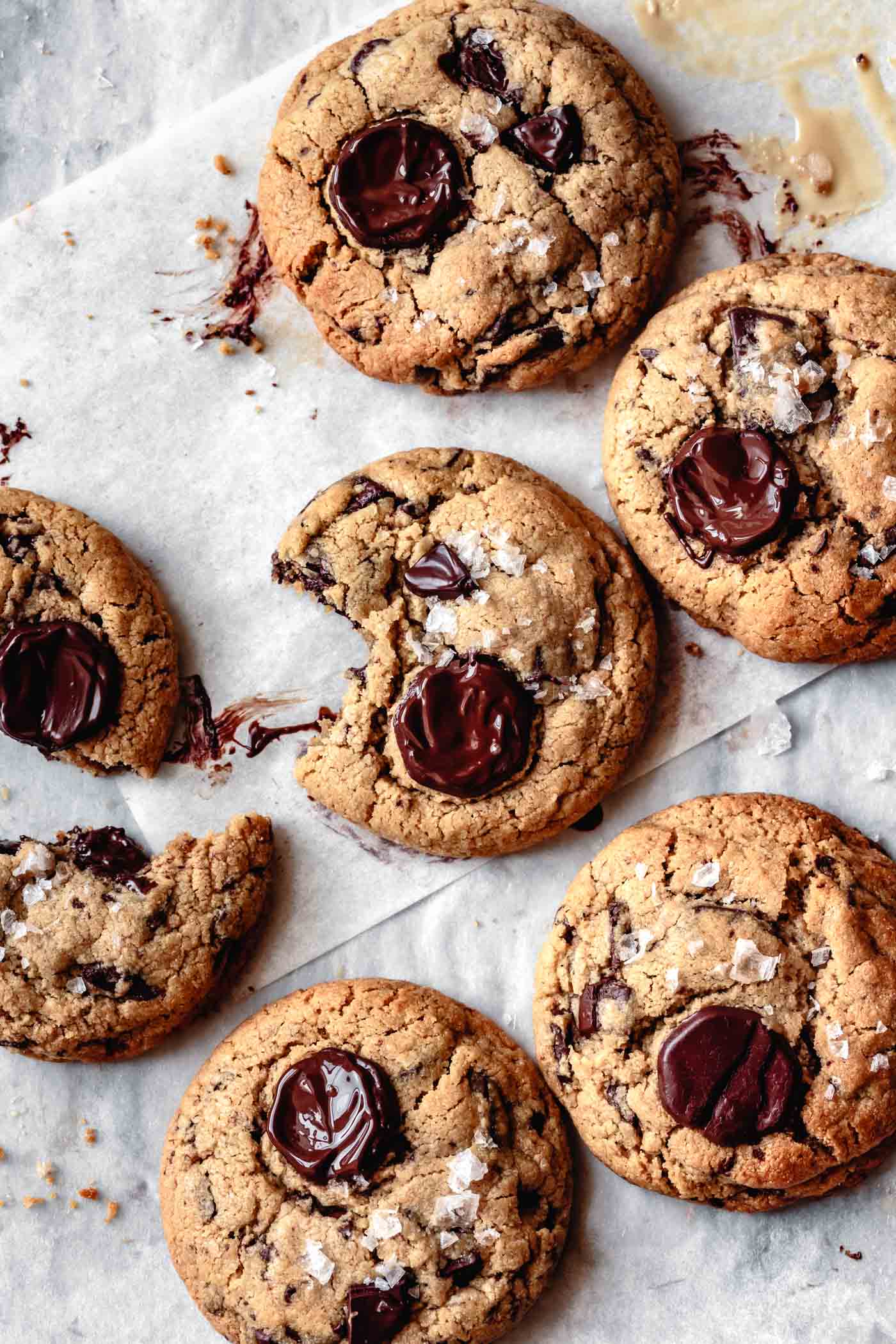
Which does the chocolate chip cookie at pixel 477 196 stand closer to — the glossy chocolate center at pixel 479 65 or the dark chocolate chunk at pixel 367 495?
the glossy chocolate center at pixel 479 65

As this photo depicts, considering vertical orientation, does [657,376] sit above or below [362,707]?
above

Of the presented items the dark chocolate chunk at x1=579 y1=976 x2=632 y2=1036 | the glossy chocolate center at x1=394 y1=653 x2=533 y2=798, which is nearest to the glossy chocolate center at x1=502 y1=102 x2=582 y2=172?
the glossy chocolate center at x1=394 y1=653 x2=533 y2=798

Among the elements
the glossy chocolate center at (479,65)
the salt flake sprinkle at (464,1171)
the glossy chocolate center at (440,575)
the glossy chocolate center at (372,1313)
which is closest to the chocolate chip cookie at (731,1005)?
the salt flake sprinkle at (464,1171)

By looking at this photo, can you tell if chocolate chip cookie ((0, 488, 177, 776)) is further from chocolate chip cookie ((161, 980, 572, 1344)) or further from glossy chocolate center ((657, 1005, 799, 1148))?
glossy chocolate center ((657, 1005, 799, 1148))

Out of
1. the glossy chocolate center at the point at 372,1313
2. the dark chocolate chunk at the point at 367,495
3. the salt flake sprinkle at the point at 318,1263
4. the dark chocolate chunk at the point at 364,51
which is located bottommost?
the glossy chocolate center at the point at 372,1313

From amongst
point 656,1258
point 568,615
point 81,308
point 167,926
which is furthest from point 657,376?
point 656,1258

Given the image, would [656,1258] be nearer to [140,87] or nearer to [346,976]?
[346,976]

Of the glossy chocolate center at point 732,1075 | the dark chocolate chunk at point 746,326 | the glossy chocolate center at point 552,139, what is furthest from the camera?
the glossy chocolate center at point 552,139
